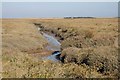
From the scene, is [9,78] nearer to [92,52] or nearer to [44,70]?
[44,70]

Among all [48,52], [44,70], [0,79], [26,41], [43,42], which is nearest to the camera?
[0,79]

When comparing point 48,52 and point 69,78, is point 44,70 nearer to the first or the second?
point 69,78

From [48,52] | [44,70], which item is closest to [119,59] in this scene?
[44,70]

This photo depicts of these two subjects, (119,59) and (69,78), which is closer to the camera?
(69,78)

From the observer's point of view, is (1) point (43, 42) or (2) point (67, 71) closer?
(2) point (67, 71)

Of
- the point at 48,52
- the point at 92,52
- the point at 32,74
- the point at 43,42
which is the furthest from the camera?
the point at 43,42

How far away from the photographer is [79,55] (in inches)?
967

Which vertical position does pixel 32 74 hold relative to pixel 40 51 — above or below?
above

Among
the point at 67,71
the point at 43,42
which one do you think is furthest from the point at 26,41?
the point at 67,71

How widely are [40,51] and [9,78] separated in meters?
21.2

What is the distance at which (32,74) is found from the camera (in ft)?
48.6

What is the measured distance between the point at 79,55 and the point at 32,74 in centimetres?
1024

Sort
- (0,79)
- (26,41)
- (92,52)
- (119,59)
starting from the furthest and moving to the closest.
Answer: (26,41)
(92,52)
(119,59)
(0,79)

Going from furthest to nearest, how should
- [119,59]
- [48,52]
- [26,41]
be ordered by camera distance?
[26,41] < [48,52] < [119,59]
